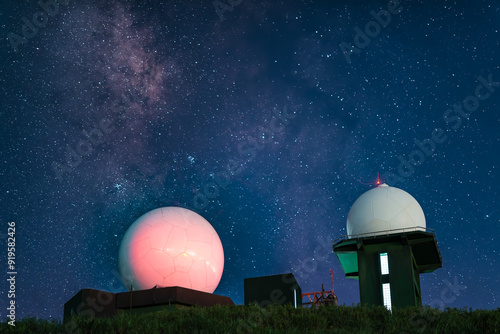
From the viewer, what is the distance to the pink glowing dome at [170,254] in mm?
25734

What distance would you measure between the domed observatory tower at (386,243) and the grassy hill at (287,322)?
918 centimetres

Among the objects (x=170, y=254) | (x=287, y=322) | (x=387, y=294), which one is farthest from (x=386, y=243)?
(x=287, y=322)

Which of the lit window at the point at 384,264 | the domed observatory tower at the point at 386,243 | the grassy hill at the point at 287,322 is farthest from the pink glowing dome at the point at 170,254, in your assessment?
the lit window at the point at 384,264

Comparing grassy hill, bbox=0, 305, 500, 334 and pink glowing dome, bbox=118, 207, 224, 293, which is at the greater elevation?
pink glowing dome, bbox=118, 207, 224, 293

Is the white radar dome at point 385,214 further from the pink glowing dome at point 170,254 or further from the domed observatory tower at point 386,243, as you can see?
the pink glowing dome at point 170,254

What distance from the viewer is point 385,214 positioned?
30.0 meters

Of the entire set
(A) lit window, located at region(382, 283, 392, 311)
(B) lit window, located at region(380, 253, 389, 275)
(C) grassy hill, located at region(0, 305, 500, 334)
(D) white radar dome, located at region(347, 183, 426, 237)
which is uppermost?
(D) white radar dome, located at region(347, 183, 426, 237)

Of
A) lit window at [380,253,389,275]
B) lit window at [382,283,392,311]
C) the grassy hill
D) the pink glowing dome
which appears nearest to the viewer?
the grassy hill

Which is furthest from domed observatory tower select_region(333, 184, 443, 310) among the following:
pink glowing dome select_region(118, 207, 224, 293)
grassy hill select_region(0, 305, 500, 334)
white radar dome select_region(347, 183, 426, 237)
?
grassy hill select_region(0, 305, 500, 334)

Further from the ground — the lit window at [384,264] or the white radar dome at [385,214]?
the white radar dome at [385,214]

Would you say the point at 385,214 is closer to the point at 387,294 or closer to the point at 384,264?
the point at 384,264

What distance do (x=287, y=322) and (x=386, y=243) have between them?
13761 mm

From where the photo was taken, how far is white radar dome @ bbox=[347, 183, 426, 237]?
→ 2977 centimetres

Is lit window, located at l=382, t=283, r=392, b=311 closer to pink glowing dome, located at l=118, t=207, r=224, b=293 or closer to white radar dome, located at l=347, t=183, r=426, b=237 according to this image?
white radar dome, located at l=347, t=183, r=426, b=237
